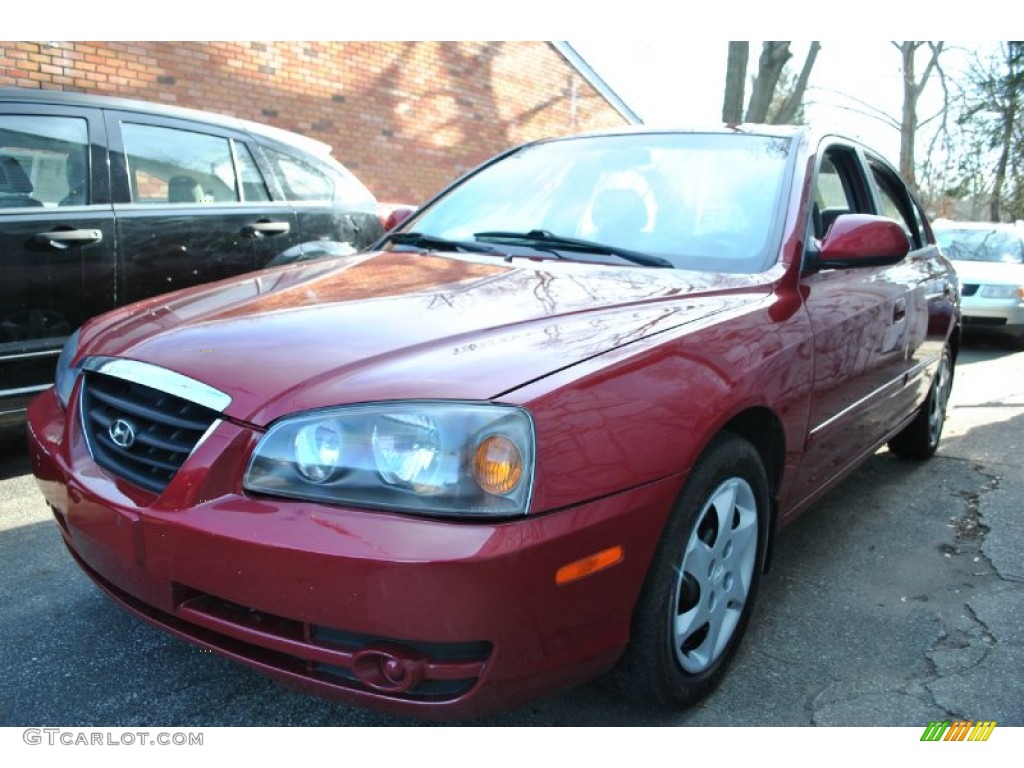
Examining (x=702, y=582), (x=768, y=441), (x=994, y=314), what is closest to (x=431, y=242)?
(x=768, y=441)

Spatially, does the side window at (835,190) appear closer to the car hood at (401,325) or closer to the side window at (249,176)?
the car hood at (401,325)

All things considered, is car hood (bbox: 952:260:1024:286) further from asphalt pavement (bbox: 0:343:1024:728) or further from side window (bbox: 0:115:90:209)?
side window (bbox: 0:115:90:209)

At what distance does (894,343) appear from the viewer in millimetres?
3291

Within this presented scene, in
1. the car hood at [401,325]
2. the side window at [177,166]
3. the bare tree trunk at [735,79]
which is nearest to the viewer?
the car hood at [401,325]

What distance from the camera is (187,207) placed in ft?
14.4

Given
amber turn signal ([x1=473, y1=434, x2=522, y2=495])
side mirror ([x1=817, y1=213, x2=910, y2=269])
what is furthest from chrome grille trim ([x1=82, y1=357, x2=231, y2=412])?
side mirror ([x1=817, y1=213, x2=910, y2=269])

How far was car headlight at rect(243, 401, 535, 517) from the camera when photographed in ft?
5.12

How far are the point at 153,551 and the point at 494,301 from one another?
0.99m

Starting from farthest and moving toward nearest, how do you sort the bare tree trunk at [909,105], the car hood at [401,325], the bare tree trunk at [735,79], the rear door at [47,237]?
the bare tree trunk at [909,105]
the bare tree trunk at [735,79]
the rear door at [47,237]
the car hood at [401,325]

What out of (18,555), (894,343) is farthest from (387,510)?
(894,343)

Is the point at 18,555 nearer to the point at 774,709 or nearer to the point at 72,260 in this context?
the point at 72,260

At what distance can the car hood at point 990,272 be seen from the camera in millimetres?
9031

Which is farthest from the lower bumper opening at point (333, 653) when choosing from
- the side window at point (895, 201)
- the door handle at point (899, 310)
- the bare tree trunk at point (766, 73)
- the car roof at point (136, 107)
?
the bare tree trunk at point (766, 73)
